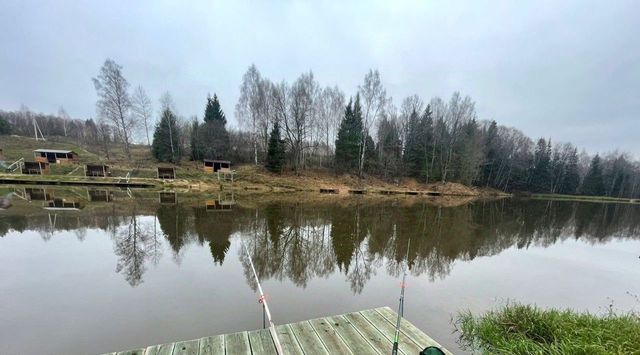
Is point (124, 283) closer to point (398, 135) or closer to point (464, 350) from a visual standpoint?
point (464, 350)

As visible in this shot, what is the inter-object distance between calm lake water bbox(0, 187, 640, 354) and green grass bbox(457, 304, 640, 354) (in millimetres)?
445

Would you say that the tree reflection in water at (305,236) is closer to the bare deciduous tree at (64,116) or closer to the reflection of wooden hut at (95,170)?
the reflection of wooden hut at (95,170)

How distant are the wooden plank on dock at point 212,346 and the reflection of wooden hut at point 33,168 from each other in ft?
125

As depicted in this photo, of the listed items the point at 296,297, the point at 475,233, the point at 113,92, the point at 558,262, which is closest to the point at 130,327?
the point at 296,297

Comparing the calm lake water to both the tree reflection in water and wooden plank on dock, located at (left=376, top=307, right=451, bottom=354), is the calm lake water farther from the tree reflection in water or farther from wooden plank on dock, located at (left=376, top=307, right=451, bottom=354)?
wooden plank on dock, located at (left=376, top=307, right=451, bottom=354)

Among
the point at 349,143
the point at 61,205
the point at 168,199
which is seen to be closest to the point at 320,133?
the point at 349,143

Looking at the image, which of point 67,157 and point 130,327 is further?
point 67,157

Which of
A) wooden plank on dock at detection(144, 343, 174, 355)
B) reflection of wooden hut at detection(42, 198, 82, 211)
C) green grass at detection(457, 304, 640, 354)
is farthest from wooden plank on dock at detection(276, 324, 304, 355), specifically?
reflection of wooden hut at detection(42, 198, 82, 211)

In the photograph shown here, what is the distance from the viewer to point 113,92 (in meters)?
34.3

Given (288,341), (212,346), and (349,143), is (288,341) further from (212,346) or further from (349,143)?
(349,143)

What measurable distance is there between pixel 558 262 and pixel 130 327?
12.9 m

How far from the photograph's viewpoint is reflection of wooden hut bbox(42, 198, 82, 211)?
45.4ft

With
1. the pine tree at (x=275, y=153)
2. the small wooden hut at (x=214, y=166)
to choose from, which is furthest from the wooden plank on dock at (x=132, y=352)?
the small wooden hut at (x=214, y=166)

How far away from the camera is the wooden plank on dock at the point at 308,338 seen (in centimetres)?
317
